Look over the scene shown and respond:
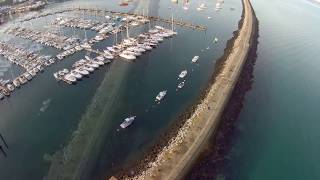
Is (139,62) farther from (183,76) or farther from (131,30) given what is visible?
(131,30)

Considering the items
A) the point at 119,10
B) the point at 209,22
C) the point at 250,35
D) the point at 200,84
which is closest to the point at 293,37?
the point at 250,35

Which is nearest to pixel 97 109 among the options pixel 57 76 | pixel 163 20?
pixel 57 76

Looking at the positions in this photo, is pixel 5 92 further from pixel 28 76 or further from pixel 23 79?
pixel 28 76

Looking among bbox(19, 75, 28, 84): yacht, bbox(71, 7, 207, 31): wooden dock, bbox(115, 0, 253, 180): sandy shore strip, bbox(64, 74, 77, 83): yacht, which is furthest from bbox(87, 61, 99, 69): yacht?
bbox(71, 7, 207, 31): wooden dock

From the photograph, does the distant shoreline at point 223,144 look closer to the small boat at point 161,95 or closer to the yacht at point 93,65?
the small boat at point 161,95

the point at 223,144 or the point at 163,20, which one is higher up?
the point at 163,20

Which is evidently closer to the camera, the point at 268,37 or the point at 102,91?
the point at 102,91

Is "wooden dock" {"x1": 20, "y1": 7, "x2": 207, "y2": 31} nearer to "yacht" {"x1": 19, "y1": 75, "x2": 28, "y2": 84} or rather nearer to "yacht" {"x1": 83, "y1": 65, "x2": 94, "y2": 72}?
"yacht" {"x1": 83, "y1": 65, "x2": 94, "y2": 72}
